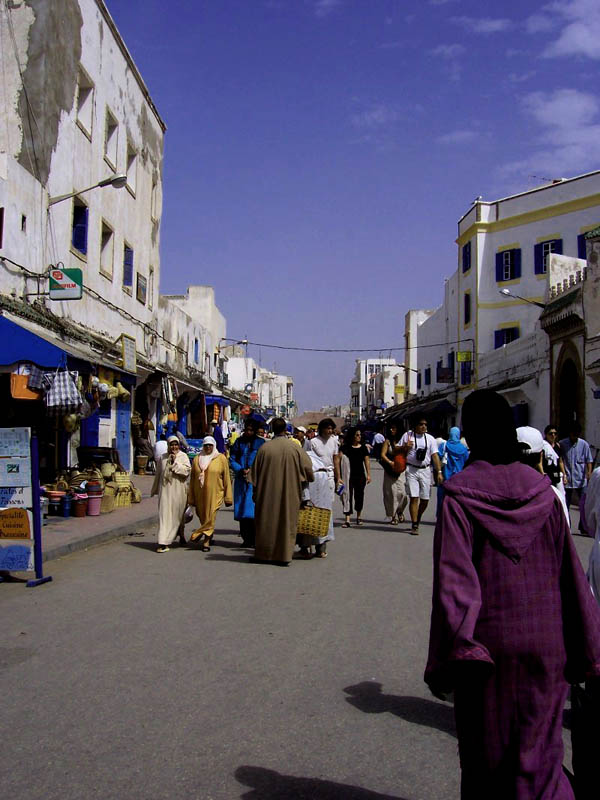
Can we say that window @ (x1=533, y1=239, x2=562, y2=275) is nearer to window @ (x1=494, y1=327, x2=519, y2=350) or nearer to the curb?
window @ (x1=494, y1=327, x2=519, y2=350)

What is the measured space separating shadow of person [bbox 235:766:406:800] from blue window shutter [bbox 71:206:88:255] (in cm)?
1745

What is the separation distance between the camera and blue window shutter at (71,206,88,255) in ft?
64.2

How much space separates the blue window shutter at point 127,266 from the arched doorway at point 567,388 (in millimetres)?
14563

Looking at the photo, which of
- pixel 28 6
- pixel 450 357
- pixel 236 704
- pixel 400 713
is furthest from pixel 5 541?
pixel 450 357

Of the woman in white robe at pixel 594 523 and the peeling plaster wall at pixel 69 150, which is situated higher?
the peeling plaster wall at pixel 69 150

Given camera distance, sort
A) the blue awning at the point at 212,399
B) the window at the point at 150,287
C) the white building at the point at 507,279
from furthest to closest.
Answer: the white building at the point at 507,279 → the blue awning at the point at 212,399 → the window at the point at 150,287

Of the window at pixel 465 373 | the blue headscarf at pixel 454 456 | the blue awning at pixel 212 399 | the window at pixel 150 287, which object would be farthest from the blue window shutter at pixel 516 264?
the blue headscarf at pixel 454 456

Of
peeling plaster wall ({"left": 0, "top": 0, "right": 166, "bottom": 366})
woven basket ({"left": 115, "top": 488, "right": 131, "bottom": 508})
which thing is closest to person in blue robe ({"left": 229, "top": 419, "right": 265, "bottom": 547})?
woven basket ({"left": 115, "top": 488, "right": 131, "bottom": 508})

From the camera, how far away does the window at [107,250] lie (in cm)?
2178

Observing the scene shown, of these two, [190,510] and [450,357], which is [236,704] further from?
[450,357]

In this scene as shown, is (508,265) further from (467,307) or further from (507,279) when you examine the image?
(467,307)

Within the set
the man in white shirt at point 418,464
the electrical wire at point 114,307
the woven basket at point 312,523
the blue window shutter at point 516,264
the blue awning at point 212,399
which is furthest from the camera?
the blue window shutter at point 516,264

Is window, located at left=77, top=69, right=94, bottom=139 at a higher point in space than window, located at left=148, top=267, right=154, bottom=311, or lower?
higher

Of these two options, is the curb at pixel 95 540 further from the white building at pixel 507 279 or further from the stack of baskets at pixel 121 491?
the white building at pixel 507 279
